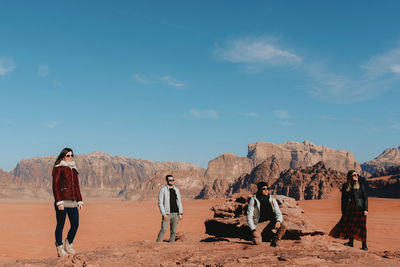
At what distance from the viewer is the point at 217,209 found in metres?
10.3

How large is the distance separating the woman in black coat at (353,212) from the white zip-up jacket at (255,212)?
203 centimetres

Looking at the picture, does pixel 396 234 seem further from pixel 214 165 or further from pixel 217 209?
pixel 214 165

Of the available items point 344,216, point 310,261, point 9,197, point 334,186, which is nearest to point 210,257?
point 310,261

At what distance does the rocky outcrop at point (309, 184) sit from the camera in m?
48.7

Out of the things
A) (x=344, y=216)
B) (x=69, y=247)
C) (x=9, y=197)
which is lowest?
(x=9, y=197)

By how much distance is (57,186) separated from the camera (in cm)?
586

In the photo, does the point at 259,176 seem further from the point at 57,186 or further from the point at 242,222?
the point at 57,186

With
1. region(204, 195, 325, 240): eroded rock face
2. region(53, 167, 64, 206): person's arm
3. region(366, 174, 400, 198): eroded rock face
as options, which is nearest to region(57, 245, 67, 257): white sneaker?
region(53, 167, 64, 206): person's arm

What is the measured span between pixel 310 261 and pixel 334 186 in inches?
1924

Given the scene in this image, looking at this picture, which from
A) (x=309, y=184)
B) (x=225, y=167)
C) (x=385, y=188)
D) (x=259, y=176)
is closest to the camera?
(x=385, y=188)

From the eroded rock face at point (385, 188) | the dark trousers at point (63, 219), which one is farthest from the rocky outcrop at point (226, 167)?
the dark trousers at point (63, 219)

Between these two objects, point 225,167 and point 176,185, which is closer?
point 176,185

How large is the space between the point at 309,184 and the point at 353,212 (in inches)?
1771

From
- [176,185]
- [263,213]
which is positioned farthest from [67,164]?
[176,185]
